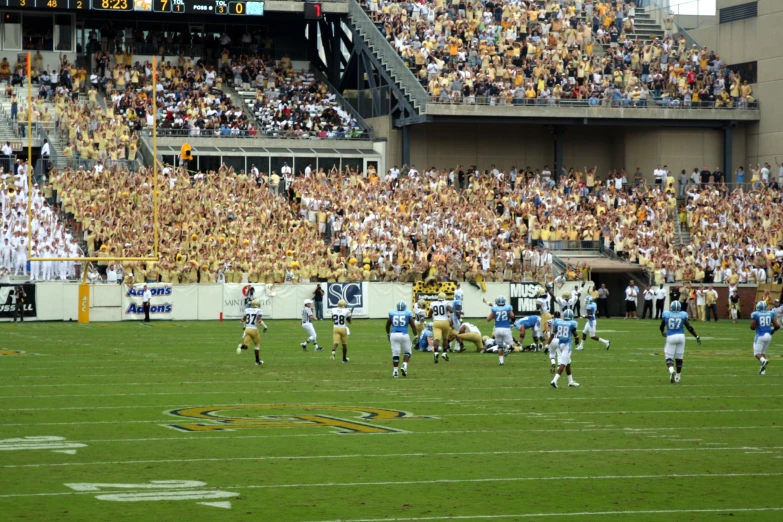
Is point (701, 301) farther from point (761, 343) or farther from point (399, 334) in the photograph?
point (399, 334)

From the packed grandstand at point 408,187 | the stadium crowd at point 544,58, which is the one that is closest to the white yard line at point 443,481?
the packed grandstand at point 408,187

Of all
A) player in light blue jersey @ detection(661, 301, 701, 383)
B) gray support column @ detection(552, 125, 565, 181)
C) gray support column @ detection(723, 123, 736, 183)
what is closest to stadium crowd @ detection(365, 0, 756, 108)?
gray support column @ detection(723, 123, 736, 183)

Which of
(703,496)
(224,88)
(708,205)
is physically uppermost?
(224,88)

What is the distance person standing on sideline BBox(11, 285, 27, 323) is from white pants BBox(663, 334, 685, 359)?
22.4m

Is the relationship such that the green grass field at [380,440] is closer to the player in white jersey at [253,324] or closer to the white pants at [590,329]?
the player in white jersey at [253,324]

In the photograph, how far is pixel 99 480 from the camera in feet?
39.9

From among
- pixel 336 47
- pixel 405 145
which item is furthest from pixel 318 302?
pixel 336 47

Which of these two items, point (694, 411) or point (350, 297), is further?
point (350, 297)

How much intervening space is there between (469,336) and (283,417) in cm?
1291

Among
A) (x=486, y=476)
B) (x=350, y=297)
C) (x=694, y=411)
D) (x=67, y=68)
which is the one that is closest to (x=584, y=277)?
(x=350, y=297)

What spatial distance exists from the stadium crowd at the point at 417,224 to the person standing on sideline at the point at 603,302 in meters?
1.13

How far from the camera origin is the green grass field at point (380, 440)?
1116 cm

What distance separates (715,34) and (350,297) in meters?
23.0

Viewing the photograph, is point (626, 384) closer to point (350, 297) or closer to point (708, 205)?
point (350, 297)
